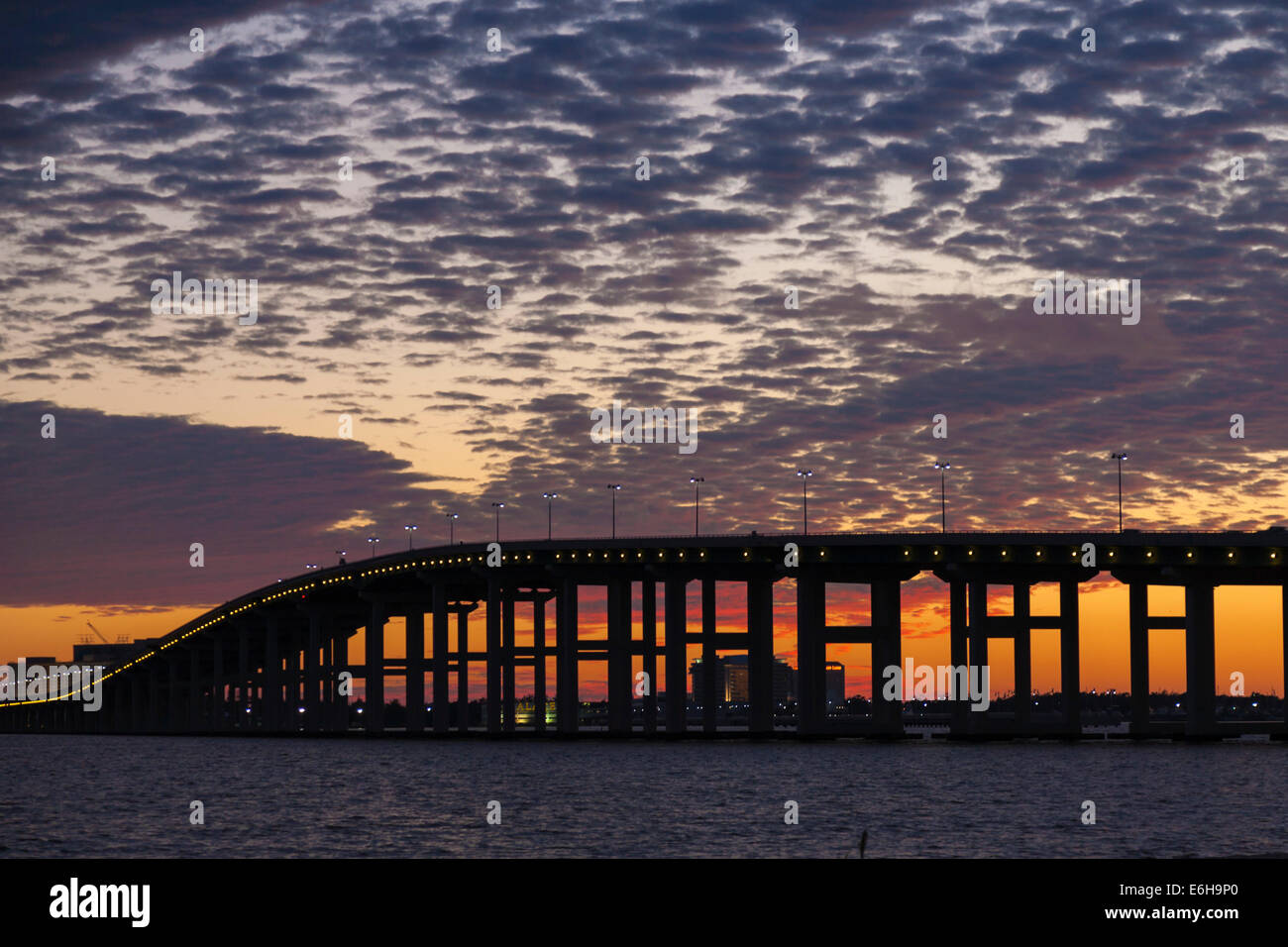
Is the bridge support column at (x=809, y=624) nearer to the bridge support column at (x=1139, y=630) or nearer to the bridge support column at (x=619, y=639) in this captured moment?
the bridge support column at (x=619, y=639)

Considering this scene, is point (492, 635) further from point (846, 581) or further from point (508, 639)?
point (846, 581)

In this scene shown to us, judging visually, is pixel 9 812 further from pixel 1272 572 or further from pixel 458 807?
pixel 1272 572

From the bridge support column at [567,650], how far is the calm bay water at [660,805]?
32086 mm

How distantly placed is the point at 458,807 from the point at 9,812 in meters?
19.4

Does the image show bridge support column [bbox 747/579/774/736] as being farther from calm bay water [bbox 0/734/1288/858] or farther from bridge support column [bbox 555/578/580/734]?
calm bay water [bbox 0/734/1288/858]

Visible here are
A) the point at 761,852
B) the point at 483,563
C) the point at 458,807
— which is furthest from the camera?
the point at 483,563

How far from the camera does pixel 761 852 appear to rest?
5000 centimetres

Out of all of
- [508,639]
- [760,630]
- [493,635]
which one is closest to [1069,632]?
[760,630]

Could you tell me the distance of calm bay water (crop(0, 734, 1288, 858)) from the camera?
177 feet

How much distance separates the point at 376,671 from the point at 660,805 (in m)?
122

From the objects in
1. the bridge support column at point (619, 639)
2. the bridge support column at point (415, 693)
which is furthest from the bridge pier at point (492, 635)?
the bridge support column at point (619, 639)

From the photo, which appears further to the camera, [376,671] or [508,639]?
[508,639]

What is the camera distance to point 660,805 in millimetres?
71000
